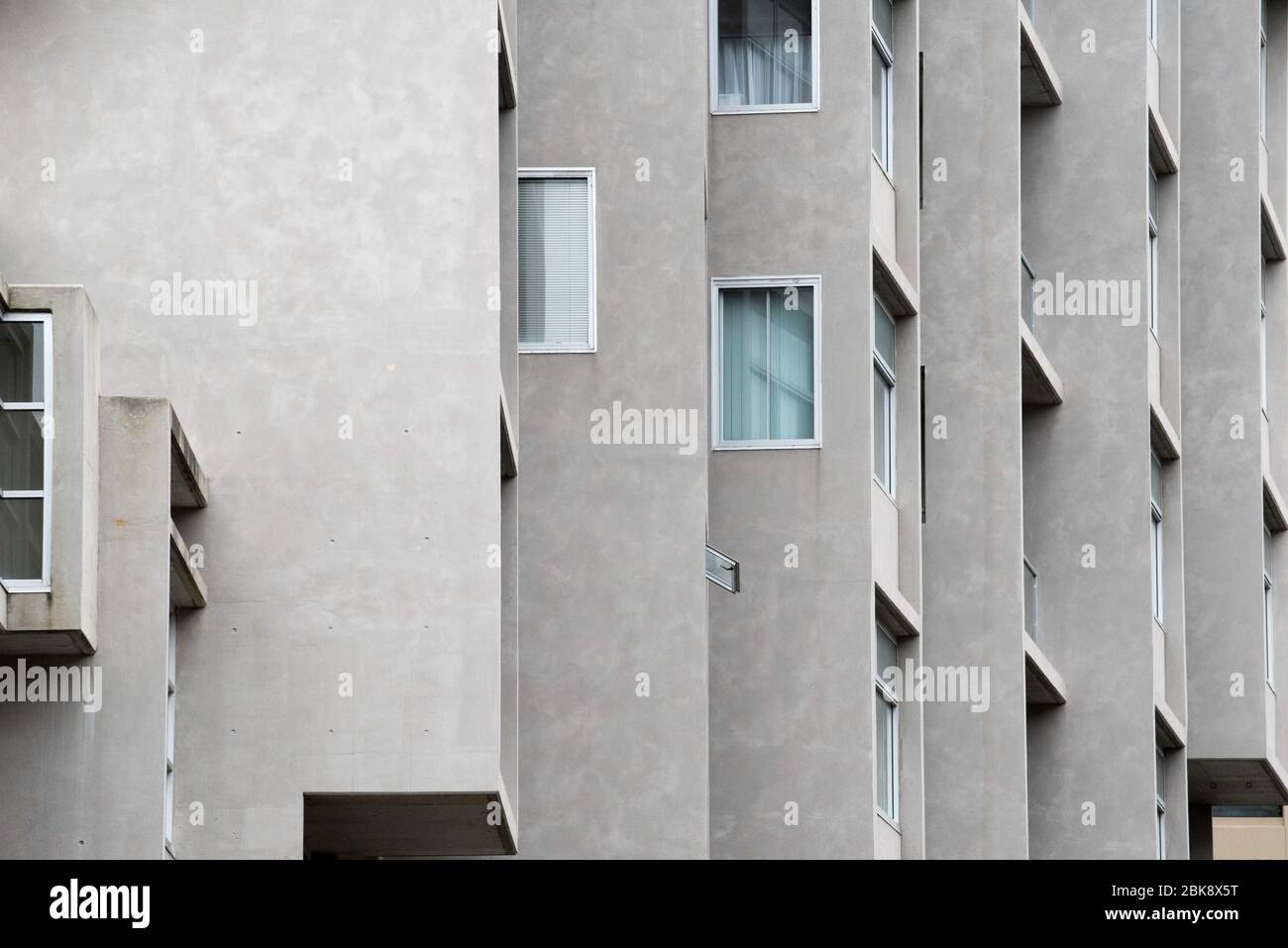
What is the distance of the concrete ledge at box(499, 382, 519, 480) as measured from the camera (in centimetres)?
2464

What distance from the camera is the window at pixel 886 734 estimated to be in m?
30.3

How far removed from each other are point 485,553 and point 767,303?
8179 millimetres

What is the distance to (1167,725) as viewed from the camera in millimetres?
40188

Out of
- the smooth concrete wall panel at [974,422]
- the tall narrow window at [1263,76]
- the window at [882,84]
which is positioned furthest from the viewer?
the tall narrow window at [1263,76]

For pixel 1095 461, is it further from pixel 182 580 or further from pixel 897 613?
pixel 182 580

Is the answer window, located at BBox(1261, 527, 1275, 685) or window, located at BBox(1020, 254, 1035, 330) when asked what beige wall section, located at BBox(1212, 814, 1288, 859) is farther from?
window, located at BBox(1020, 254, 1035, 330)

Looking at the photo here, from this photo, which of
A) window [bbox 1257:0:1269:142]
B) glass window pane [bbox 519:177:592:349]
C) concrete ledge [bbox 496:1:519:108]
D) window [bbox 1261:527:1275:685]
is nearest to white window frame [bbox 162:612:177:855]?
concrete ledge [bbox 496:1:519:108]

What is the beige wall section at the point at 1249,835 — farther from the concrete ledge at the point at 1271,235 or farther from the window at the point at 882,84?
the window at the point at 882,84

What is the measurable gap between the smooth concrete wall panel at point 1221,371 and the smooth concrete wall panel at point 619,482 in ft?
59.6

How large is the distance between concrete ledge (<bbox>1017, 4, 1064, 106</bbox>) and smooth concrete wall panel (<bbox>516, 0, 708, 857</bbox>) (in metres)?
9.38

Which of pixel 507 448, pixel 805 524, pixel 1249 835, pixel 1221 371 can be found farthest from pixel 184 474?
pixel 1249 835

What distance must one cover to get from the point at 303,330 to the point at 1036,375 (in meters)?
16.8

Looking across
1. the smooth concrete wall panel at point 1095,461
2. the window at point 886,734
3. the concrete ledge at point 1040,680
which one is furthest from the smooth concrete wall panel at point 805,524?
the smooth concrete wall panel at point 1095,461

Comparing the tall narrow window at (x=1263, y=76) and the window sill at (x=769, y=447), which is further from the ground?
the tall narrow window at (x=1263, y=76)
